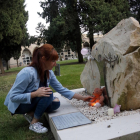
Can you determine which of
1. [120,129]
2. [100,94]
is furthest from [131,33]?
[120,129]

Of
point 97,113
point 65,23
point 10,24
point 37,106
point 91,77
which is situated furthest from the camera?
point 65,23

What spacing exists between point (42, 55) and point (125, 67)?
3.71ft

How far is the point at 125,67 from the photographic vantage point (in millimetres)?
2240

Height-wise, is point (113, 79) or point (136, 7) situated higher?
point (136, 7)

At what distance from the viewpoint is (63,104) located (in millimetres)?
3037

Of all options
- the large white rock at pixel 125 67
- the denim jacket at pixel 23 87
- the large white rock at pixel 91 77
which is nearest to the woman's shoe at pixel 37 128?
the denim jacket at pixel 23 87

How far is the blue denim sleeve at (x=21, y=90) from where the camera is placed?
211cm

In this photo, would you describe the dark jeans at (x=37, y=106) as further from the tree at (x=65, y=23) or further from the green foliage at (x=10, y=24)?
the tree at (x=65, y=23)

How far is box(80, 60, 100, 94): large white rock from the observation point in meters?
3.35

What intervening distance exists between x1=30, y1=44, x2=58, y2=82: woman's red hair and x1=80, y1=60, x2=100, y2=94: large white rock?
136 centimetres

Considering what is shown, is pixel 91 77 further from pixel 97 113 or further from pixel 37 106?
pixel 37 106

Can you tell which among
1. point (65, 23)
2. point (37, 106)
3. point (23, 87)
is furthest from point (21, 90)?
point (65, 23)

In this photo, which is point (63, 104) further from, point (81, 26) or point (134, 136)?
→ point (81, 26)

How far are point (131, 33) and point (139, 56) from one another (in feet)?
1.23
